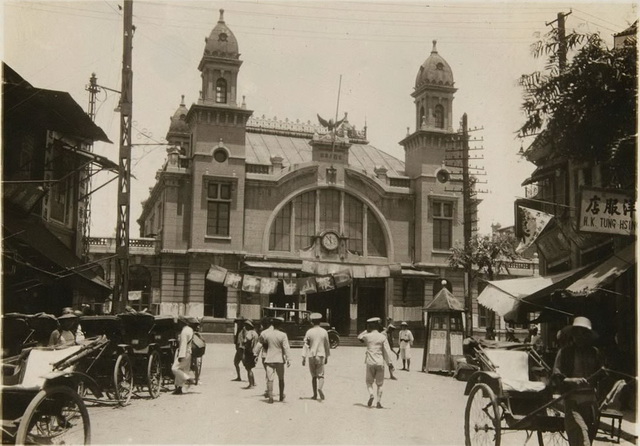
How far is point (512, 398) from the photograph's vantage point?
7.81 m

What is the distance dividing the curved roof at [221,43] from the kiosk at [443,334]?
2345 centimetres

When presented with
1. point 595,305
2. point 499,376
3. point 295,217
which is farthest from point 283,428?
point 295,217

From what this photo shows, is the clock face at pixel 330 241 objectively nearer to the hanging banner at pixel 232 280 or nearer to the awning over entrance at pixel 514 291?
the hanging banner at pixel 232 280

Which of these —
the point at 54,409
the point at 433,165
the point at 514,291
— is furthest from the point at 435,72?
the point at 54,409

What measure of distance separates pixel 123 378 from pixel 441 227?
102 feet

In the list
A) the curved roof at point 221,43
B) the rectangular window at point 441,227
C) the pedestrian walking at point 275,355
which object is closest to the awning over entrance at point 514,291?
the pedestrian walking at point 275,355

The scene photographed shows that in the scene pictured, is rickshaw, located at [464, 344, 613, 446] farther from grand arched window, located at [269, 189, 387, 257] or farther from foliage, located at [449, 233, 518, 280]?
grand arched window, located at [269, 189, 387, 257]

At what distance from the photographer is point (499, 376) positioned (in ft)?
25.6

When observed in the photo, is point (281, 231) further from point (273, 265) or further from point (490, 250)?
point (490, 250)

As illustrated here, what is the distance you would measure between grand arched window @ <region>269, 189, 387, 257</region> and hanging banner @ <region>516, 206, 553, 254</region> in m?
23.6

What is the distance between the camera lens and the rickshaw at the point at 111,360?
38.9 ft

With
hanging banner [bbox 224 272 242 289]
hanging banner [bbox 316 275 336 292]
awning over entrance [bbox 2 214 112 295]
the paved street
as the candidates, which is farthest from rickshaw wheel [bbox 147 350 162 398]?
hanging banner [bbox 316 275 336 292]

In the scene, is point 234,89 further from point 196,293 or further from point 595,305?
point 595,305

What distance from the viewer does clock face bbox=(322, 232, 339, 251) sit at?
129 feet
